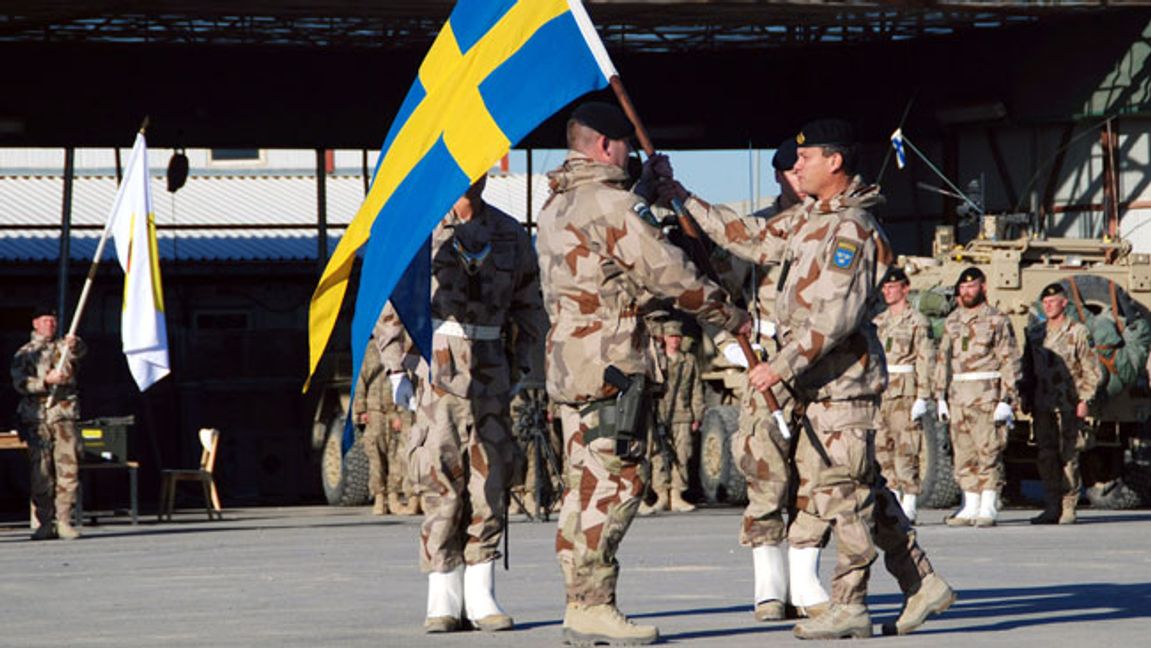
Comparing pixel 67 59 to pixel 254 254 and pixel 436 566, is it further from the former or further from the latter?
pixel 436 566

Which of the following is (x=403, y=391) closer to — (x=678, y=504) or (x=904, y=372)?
(x=904, y=372)

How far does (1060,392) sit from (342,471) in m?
9.18

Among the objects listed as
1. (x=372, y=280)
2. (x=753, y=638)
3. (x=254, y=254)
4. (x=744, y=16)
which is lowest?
(x=753, y=638)

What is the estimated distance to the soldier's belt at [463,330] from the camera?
990 cm

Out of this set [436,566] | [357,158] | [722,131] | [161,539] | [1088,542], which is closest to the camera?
[436,566]

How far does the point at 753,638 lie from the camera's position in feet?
29.3

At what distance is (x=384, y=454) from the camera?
2344 cm

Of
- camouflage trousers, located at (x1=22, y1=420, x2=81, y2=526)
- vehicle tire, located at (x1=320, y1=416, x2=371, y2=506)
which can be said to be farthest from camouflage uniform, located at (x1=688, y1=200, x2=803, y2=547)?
vehicle tire, located at (x1=320, y1=416, x2=371, y2=506)

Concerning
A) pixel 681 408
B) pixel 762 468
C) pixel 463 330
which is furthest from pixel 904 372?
pixel 762 468

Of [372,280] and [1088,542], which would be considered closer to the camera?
[372,280]

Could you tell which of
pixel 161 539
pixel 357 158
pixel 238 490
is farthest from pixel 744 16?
pixel 357 158

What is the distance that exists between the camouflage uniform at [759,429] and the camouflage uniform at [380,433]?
13.1m

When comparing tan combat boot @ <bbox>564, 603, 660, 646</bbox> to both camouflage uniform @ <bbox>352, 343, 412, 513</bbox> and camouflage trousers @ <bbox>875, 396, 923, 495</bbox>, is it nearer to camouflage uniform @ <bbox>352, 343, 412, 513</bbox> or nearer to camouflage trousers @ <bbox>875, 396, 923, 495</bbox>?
camouflage trousers @ <bbox>875, 396, 923, 495</bbox>

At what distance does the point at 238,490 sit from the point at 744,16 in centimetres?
900
